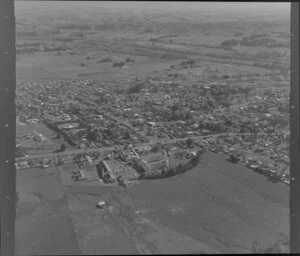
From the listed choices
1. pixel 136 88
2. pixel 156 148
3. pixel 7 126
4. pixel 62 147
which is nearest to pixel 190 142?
pixel 156 148

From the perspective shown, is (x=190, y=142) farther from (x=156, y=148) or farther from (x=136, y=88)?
(x=136, y=88)

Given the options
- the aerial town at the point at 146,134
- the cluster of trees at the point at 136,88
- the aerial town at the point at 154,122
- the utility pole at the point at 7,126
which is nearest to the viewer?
the utility pole at the point at 7,126

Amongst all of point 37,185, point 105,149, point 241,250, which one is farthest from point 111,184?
point 241,250

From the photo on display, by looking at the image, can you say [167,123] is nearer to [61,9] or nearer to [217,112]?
[217,112]

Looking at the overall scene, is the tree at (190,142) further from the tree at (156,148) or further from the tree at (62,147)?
the tree at (62,147)

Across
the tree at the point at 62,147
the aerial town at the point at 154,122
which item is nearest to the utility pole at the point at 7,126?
the aerial town at the point at 154,122

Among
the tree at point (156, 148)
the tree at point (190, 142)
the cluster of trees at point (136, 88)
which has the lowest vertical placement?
the tree at point (156, 148)
